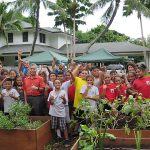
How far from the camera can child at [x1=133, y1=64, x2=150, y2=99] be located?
6402 millimetres

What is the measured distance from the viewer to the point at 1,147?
6.19 m

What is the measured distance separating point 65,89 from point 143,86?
5.68 ft

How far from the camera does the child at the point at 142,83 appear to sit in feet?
21.0

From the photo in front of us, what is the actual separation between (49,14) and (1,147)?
104 feet

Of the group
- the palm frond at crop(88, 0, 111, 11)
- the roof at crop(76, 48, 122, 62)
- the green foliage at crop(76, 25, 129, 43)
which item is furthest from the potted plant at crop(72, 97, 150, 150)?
the green foliage at crop(76, 25, 129, 43)

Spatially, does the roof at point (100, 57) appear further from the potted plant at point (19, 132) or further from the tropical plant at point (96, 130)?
the tropical plant at point (96, 130)

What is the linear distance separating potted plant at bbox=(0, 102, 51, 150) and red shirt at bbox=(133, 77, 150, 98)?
2000mm

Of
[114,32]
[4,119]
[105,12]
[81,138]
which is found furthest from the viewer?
[114,32]

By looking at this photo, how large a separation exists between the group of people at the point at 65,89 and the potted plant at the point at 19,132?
80 centimetres

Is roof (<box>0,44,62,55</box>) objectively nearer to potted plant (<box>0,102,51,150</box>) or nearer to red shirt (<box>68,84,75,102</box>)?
red shirt (<box>68,84,75,102</box>)

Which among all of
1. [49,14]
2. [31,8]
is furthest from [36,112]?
[49,14]

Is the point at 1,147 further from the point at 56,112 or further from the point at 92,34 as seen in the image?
the point at 92,34

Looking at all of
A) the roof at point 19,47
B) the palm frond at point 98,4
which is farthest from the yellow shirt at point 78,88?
the roof at point 19,47

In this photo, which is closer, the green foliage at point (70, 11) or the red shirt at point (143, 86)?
the red shirt at point (143, 86)
